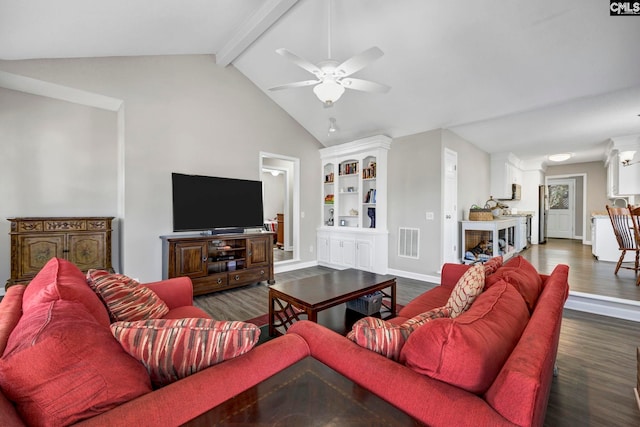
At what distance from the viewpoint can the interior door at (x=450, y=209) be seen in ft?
15.0

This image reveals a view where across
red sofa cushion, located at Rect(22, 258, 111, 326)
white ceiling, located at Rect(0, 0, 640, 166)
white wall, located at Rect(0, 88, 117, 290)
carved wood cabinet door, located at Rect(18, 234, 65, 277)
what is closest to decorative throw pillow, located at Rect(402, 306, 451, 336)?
red sofa cushion, located at Rect(22, 258, 111, 326)

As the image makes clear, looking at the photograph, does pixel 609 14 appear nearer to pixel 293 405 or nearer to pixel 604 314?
pixel 604 314

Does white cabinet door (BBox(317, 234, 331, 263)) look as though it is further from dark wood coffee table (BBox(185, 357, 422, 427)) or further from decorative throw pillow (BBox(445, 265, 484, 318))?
dark wood coffee table (BBox(185, 357, 422, 427))

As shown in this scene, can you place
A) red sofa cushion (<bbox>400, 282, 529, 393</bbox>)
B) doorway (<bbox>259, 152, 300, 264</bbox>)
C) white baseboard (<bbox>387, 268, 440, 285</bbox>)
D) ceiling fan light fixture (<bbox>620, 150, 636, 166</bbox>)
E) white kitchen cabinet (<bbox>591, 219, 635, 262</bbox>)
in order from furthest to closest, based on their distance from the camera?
doorway (<bbox>259, 152, 300, 264</bbox>) < white kitchen cabinet (<bbox>591, 219, 635, 262</bbox>) < ceiling fan light fixture (<bbox>620, 150, 636, 166</bbox>) < white baseboard (<bbox>387, 268, 440, 285</bbox>) < red sofa cushion (<bbox>400, 282, 529, 393</bbox>)

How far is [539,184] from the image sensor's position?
8094 millimetres

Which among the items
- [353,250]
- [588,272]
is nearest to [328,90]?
[353,250]

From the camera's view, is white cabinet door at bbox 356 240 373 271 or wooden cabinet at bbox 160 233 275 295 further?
white cabinet door at bbox 356 240 373 271

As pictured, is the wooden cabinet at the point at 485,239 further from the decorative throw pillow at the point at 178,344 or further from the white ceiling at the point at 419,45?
the decorative throw pillow at the point at 178,344

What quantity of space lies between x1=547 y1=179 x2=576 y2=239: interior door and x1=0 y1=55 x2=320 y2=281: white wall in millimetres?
9471

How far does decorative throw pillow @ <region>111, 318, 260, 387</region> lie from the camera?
Answer: 0.90 meters

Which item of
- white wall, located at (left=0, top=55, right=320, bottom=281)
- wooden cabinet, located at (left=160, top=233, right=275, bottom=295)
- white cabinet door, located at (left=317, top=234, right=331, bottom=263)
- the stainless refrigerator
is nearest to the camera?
white wall, located at (left=0, top=55, right=320, bottom=281)

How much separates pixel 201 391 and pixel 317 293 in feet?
5.43

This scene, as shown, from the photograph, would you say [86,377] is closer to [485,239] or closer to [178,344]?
[178,344]

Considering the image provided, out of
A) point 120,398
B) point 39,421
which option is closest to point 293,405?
point 120,398
